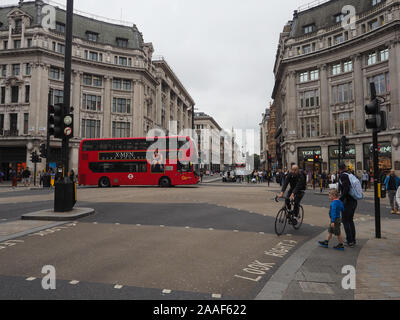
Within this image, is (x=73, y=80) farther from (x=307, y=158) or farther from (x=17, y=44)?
(x=307, y=158)

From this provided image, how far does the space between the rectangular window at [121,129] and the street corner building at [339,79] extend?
2398 cm

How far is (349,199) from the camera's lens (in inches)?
233

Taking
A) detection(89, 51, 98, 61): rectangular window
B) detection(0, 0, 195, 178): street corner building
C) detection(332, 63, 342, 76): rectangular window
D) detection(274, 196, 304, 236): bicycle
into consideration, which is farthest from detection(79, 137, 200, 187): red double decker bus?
detection(332, 63, 342, 76): rectangular window

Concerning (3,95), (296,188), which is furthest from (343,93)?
(3,95)

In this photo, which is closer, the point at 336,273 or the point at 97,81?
the point at 336,273

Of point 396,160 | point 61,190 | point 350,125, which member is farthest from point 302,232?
point 350,125

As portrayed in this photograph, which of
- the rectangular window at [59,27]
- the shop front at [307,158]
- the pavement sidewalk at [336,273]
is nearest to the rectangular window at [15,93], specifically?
the rectangular window at [59,27]

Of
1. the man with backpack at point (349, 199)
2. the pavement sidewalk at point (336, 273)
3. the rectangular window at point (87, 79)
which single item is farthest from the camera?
the rectangular window at point (87, 79)

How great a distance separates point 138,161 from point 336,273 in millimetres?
21693

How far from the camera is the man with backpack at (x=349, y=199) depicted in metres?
5.75

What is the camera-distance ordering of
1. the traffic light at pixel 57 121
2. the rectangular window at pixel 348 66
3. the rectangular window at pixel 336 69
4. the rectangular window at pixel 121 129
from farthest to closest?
the rectangular window at pixel 121 129, the rectangular window at pixel 336 69, the rectangular window at pixel 348 66, the traffic light at pixel 57 121

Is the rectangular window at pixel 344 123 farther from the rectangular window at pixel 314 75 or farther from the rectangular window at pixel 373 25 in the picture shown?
the rectangular window at pixel 373 25

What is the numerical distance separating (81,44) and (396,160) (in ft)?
139

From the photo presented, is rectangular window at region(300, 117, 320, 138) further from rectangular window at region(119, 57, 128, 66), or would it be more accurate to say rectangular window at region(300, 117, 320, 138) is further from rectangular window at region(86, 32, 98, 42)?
rectangular window at region(86, 32, 98, 42)
